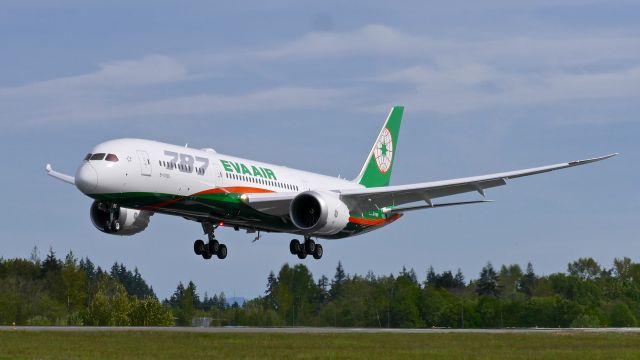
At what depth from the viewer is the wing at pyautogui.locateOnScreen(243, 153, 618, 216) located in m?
58.7

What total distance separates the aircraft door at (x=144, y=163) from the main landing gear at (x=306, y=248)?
46.1 feet

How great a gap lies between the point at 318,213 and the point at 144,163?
10.4 meters

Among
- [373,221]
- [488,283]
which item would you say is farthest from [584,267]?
[373,221]

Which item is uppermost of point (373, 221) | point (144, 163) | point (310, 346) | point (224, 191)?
point (144, 163)

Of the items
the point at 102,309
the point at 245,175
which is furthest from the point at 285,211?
the point at 102,309

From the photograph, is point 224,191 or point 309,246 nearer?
point 224,191

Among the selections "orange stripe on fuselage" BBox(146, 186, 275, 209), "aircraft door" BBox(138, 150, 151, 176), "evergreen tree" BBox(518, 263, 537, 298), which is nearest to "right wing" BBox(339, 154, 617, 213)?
"orange stripe on fuselage" BBox(146, 186, 275, 209)

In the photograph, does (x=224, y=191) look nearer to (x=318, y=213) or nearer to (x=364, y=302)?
(x=318, y=213)

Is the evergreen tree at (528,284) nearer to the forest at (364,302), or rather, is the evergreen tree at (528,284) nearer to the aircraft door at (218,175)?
the forest at (364,302)

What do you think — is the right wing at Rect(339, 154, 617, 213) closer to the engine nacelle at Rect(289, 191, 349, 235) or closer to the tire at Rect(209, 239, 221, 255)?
the engine nacelle at Rect(289, 191, 349, 235)

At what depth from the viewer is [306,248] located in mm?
64250

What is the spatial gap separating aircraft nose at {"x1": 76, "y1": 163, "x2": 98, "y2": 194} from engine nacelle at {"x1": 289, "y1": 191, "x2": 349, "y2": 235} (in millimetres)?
11662

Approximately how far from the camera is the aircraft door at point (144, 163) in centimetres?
5212

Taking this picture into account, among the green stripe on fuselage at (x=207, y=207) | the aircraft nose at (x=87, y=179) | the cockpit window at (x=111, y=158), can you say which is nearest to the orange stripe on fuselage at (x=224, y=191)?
the green stripe on fuselage at (x=207, y=207)
